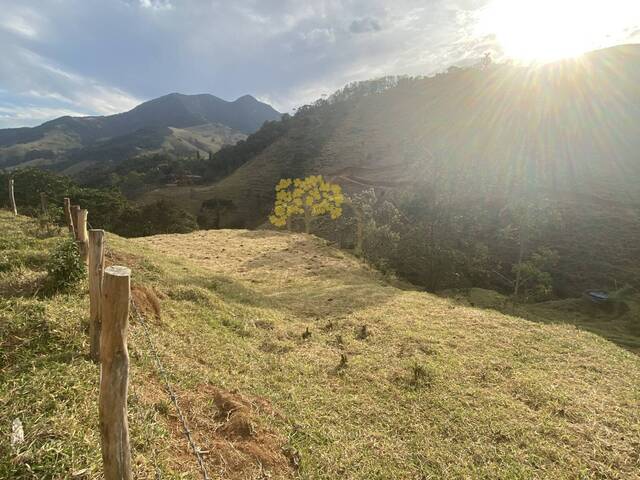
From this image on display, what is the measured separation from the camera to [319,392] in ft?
25.0

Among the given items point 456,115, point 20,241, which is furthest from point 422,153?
point 20,241

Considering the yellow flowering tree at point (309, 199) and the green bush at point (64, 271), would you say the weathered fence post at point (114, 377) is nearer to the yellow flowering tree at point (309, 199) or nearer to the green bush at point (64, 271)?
the green bush at point (64, 271)

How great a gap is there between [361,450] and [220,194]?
7956cm

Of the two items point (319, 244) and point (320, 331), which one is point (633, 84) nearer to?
point (319, 244)

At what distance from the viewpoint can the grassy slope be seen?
4477 millimetres

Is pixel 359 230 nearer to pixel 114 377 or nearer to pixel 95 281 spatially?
pixel 95 281

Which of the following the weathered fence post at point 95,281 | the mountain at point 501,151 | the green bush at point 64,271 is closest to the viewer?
the weathered fence post at point 95,281

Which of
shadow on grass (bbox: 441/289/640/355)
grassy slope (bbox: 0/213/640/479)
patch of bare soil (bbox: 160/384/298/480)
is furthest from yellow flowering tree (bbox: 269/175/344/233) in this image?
patch of bare soil (bbox: 160/384/298/480)

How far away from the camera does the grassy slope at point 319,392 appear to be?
14.7 feet

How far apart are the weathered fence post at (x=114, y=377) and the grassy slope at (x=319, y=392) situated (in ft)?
2.41

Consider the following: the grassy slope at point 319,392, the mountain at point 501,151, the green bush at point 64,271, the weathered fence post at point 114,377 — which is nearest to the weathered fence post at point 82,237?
the green bush at point 64,271

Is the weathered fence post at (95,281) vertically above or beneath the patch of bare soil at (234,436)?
above

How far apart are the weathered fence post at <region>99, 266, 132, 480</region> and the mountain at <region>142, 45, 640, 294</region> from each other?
39.2 m

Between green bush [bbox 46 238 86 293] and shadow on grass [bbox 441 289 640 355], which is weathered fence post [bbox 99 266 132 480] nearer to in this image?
green bush [bbox 46 238 86 293]
